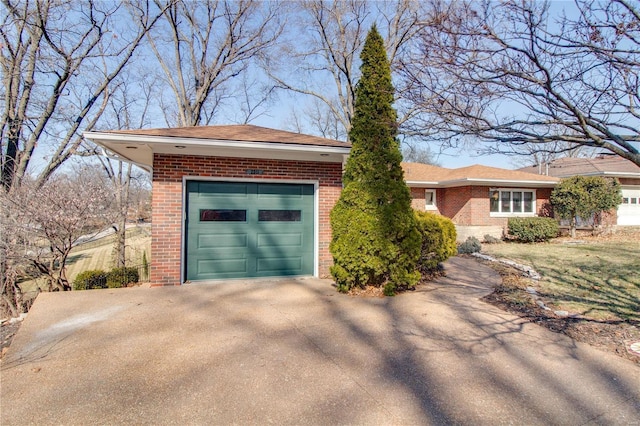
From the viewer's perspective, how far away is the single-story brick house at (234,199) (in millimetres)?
6633

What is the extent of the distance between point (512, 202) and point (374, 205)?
14331mm

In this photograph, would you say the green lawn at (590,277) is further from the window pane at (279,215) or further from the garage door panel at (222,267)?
the garage door panel at (222,267)

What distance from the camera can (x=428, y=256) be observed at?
740cm

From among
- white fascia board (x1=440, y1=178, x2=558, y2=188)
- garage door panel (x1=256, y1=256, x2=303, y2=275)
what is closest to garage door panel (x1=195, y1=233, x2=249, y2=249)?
garage door panel (x1=256, y1=256, x2=303, y2=275)

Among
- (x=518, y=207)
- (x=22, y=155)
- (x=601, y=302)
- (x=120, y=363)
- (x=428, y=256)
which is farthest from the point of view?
(x=518, y=207)

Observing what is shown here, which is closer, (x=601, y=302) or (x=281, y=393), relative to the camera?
(x=281, y=393)

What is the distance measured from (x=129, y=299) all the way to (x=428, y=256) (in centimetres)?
567

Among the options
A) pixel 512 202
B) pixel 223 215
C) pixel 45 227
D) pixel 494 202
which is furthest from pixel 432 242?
pixel 512 202

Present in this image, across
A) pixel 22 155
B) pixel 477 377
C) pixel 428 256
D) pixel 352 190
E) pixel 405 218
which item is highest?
pixel 22 155

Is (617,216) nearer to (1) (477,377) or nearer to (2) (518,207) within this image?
(2) (518,207)

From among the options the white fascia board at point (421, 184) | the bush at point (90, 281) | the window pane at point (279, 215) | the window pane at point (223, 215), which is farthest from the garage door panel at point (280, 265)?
the white fascia board at point (421, 184)

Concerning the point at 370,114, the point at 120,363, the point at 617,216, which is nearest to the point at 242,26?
the point at 370,114

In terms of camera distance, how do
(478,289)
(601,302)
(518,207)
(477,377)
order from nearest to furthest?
(477,377)
(601,302)
(478,289)
(518,207)

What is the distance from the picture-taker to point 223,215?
707cm
